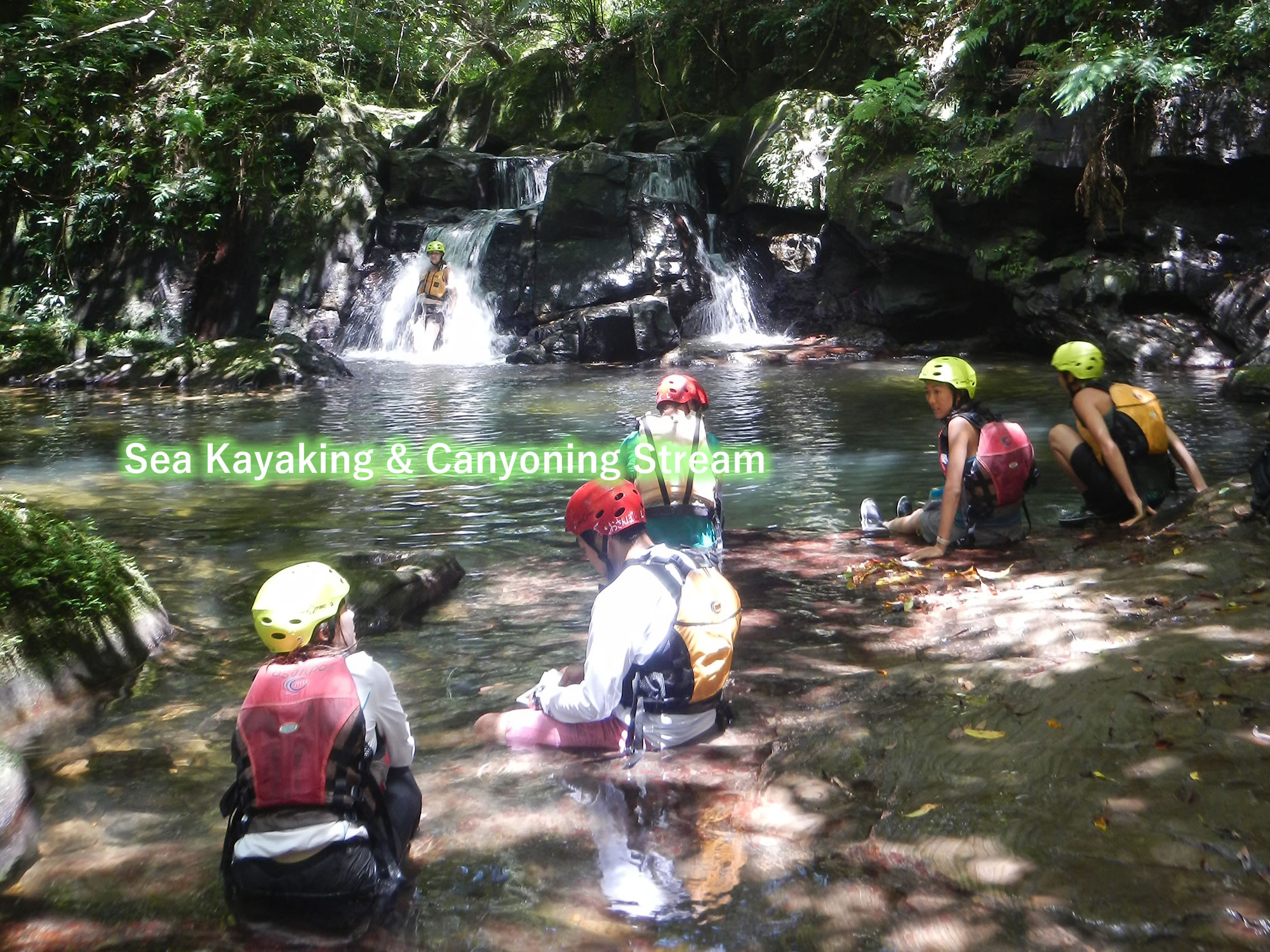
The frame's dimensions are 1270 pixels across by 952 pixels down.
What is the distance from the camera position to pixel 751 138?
18922mm

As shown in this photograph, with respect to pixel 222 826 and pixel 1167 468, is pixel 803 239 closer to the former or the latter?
pixel 1167 468

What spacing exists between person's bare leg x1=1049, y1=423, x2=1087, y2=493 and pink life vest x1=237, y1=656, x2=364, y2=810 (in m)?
4.88

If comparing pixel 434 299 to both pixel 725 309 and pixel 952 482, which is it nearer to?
pixel 725 309

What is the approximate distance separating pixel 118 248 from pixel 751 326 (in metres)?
12.4

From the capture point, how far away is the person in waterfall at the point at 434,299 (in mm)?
17516

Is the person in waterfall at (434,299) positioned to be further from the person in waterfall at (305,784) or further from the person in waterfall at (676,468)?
the person in waterfall at (305,784)

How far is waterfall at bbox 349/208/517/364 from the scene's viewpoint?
18.3 metres

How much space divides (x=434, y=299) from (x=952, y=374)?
13094 mm

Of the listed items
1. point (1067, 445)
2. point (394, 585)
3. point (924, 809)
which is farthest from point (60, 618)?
point (1067, 445)

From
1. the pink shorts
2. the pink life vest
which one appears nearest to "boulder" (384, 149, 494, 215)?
the pink shorts

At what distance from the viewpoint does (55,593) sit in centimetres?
471

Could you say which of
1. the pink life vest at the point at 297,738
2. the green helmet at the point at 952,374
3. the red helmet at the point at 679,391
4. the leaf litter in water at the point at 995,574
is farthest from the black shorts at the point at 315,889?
the green helmet at the point at 952,374

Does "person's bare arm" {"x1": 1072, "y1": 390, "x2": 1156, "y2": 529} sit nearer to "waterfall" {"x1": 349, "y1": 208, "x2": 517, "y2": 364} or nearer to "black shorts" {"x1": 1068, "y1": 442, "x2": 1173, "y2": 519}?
"black shorts" {"x1": 1068, "y1": 442, "x2": 1173, "y2": 519}

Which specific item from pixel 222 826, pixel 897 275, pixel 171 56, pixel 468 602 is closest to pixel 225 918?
pixel 222 826
